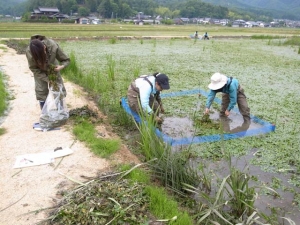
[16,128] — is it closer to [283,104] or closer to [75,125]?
[75,125]

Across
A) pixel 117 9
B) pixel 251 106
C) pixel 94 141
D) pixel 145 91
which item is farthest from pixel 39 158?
pixel 117 9

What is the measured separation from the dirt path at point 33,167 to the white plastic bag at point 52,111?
12 cm

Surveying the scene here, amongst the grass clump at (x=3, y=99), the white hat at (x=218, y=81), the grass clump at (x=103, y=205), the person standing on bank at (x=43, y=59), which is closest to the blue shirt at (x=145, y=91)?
the white hat at (x=218, y=81)

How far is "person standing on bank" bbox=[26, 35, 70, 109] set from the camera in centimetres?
355

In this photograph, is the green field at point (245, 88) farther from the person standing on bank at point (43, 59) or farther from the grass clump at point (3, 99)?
the grass clump at point (3, 99)

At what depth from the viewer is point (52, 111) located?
4012mm

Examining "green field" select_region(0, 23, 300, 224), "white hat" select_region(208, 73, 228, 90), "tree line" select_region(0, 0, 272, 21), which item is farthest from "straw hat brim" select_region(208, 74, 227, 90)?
"tree line" select_region(0, 0, 272, 21)

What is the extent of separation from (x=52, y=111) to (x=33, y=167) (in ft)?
3.62

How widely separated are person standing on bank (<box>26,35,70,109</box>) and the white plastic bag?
0.76 feet

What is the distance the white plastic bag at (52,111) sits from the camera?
3.94 metres

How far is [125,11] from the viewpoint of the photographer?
215ft

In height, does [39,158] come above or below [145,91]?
below

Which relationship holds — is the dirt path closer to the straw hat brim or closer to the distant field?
the straw hat brim

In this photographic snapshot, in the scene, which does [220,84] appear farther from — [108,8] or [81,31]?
[108,8]
